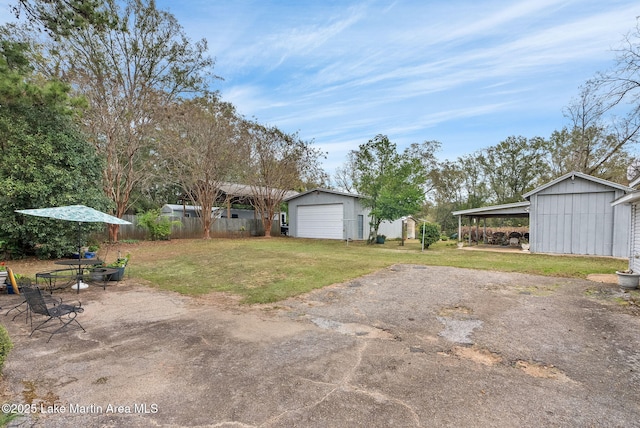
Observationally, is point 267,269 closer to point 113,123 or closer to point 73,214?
point 73,214

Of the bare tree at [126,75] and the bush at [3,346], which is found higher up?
the bare tree at [126,75]

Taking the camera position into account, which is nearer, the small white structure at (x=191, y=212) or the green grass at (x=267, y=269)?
the green grass at (x=267, y=269)

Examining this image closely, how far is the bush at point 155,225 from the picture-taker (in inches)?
671

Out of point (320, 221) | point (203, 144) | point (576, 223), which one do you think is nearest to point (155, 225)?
point (203, 144)

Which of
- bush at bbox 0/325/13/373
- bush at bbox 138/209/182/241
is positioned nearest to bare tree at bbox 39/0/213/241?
bush at bbox 138/209/182/241

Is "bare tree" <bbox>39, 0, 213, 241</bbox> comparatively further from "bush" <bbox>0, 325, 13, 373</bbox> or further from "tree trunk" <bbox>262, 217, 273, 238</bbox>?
"bush" <bbox>0, 325, 13, 373</bbox>

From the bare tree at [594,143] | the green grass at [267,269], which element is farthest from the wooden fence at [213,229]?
the bare tree at [594,143]

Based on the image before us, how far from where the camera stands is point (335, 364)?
131 inches

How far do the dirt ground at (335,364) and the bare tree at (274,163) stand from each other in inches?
603

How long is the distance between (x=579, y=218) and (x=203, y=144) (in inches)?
724

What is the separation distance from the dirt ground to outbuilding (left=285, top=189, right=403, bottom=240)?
1411cm

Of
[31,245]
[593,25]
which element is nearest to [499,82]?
[593,25]

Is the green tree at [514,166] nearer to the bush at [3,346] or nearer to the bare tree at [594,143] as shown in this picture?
the bare tree at [594,143]

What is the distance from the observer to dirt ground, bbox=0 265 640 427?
2.47m
